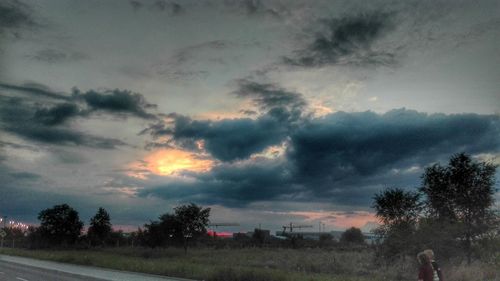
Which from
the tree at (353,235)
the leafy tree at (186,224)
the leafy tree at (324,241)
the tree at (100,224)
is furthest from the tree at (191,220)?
the tree at (353,235)

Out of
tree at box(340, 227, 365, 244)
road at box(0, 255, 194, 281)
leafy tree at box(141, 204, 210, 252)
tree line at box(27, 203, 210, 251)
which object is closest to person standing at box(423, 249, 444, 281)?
road at box(0, 255, 194, 281)

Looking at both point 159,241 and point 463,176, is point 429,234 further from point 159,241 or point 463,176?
point 159,241

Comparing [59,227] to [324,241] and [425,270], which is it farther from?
[425,270]

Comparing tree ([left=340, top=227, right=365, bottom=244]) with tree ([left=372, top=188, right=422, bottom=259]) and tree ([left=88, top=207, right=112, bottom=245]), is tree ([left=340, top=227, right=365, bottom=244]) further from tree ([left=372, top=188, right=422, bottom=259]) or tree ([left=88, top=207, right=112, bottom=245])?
tree ([left=372, top=188, right=422, bottom=259])

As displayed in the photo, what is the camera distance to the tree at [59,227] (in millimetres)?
97500

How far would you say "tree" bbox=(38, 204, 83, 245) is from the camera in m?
97.5

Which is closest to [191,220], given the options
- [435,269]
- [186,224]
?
[186,224]

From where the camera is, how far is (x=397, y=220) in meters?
33.6

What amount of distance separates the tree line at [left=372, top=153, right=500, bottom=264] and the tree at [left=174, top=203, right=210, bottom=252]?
38.1 meters

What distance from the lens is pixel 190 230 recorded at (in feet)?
224

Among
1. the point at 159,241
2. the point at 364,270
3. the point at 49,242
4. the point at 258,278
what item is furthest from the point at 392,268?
the point at 49,242

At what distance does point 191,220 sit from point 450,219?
43.6m

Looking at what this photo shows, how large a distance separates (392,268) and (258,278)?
45.4ft

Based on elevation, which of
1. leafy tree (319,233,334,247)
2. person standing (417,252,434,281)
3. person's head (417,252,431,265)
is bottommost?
leafy tree (319,233,334,247)
